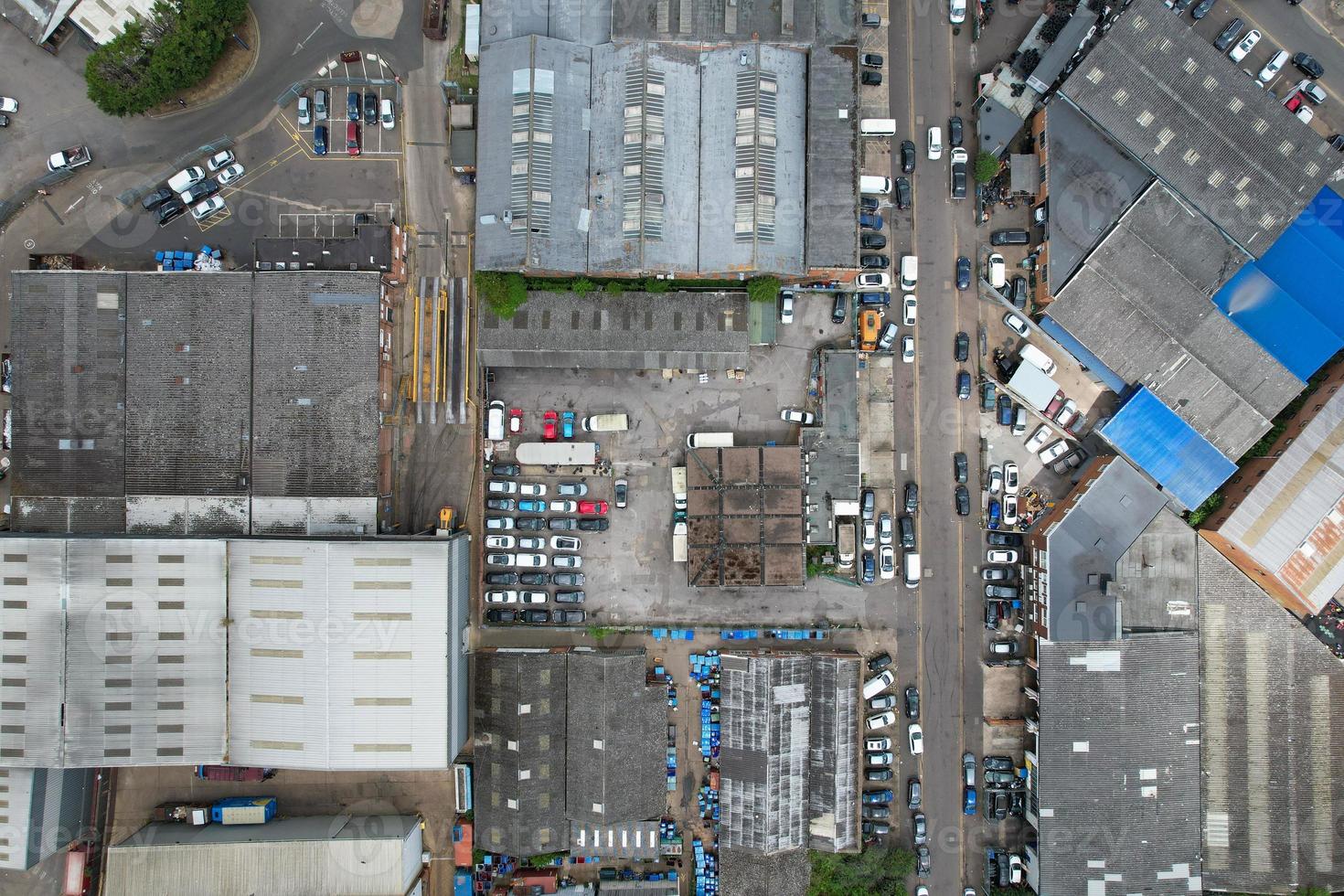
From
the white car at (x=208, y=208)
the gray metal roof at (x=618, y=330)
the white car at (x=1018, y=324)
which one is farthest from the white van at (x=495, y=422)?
the white car at (x=1018, y=324)

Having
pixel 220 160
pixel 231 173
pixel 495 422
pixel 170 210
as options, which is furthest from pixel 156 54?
pixel 495 422

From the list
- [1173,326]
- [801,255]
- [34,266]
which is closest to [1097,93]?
[1173,326]

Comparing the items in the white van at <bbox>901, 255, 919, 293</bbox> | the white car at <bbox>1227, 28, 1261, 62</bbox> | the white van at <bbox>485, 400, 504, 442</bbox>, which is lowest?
the white van at <bbox>485, 400, 504, 442</bbox>

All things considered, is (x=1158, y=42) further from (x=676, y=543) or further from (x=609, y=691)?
(x=609, y=691)

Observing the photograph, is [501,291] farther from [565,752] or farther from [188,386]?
[565,752]

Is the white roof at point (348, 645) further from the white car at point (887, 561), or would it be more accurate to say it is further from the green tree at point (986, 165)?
the green tree at point (986, 165)

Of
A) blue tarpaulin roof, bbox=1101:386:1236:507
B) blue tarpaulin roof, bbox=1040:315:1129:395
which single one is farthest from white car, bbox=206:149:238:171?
blue tarpaulin roof, bbox=1101:386:1236:507

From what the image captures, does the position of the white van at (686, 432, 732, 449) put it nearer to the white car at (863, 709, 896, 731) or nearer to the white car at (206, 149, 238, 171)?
the white car at (863, 709, 896, 731)
